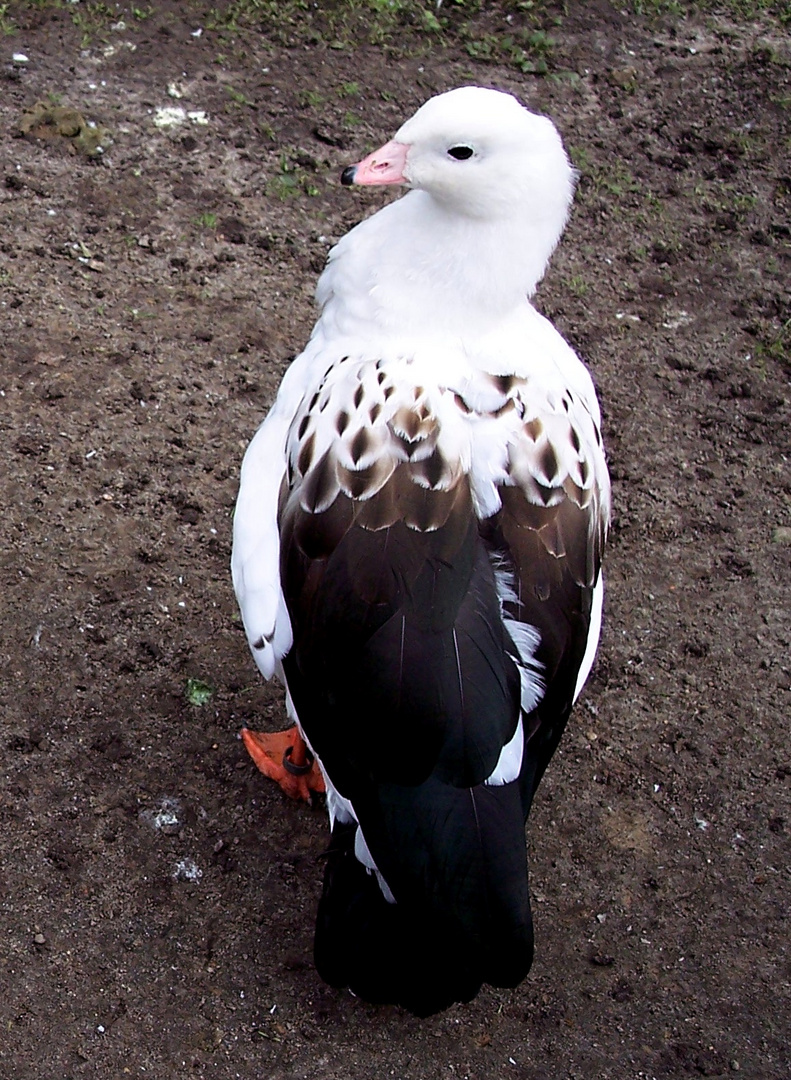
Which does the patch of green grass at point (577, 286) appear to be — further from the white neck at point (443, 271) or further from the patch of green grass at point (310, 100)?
the white neck at point (443, 271)

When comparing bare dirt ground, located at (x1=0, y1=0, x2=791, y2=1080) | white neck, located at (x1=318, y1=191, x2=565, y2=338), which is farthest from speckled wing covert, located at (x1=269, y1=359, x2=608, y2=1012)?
bare dirt ground, located at (x1=0, y1=0, x2=791, y2=1080)

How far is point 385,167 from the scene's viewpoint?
8.51 ft

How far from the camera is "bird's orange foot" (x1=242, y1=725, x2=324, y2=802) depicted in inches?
123

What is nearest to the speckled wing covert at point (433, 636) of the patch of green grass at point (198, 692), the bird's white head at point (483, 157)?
the bird's white head at point (483, 157)

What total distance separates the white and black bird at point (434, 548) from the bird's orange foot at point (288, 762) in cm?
54

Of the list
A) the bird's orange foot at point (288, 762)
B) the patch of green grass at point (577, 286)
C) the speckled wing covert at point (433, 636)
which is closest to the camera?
the speckled wing covert at point (433, 636)

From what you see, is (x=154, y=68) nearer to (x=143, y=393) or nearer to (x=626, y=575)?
(x=143, y=393)

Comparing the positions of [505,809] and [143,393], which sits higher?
[505,809]

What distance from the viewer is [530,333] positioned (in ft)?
8.92

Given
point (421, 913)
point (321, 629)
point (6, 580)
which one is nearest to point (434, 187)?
point (321, 629)

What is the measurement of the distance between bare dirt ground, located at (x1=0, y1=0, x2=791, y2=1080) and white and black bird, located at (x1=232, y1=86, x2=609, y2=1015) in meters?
0.57

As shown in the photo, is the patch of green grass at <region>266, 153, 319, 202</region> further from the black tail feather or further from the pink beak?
the black tail feather

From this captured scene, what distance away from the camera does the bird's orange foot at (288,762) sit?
312 centimetres

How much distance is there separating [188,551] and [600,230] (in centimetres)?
254
